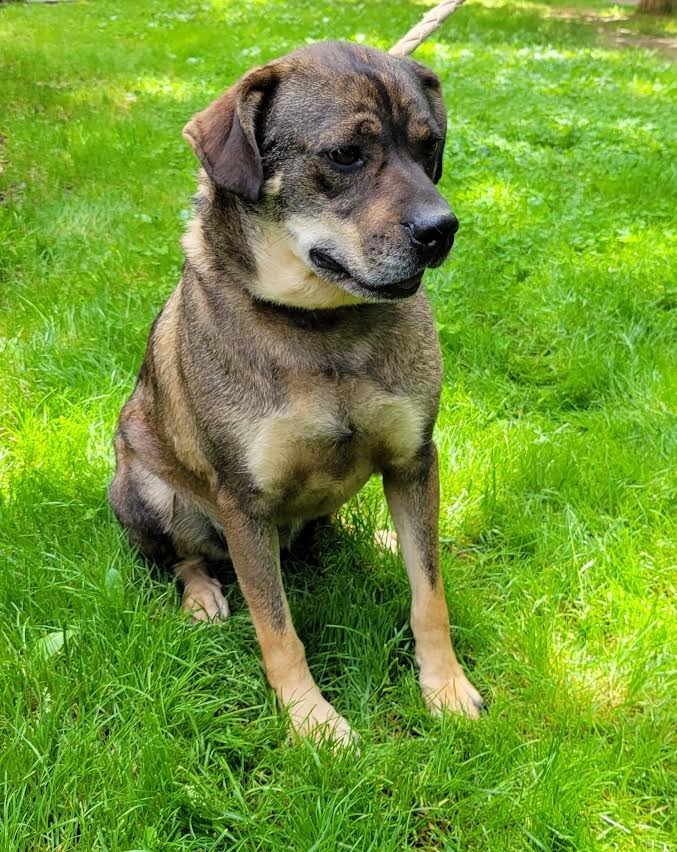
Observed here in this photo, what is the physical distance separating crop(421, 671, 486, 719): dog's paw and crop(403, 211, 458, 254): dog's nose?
127 cm

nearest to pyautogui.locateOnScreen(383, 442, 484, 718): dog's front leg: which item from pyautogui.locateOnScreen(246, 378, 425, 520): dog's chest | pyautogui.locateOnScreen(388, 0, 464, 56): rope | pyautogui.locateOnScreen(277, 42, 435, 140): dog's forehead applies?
pyautogui.locateOnScreen(246, 378, 425, 520): dog's chest

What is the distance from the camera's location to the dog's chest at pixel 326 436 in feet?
7.49

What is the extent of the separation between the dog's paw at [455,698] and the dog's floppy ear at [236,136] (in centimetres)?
150

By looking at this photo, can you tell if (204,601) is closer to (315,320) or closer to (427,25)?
(315,320)

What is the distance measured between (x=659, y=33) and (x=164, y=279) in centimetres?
Result: 1264

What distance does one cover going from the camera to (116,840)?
198 cm

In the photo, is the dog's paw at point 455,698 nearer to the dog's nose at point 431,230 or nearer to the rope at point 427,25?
the dog's nose at point 431,230

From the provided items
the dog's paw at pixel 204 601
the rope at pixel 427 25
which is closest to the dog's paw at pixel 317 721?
the dog's paw at pixel 204 601

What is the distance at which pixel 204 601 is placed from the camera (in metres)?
2.85

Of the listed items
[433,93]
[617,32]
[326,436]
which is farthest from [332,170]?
[617,32]

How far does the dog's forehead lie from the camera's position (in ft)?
7.13

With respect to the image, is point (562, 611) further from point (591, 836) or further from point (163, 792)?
point (163, 792)

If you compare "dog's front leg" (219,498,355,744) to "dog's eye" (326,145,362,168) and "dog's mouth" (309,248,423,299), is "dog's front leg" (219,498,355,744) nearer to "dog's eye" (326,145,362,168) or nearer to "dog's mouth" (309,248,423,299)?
"dog's mouth" (309,248,423,299)

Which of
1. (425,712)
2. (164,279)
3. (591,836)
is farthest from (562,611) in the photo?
(164,279)
